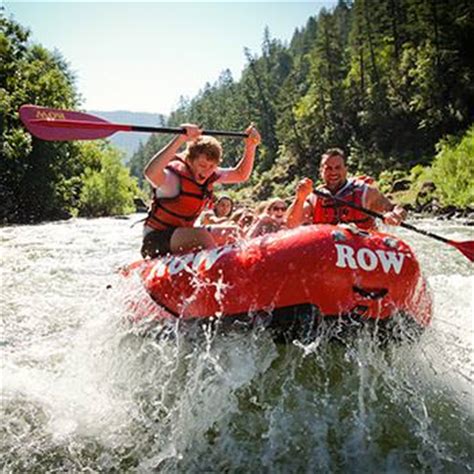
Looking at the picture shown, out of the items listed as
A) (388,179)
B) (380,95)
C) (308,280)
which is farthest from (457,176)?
(380,95)

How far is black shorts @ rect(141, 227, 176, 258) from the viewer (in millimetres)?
4309

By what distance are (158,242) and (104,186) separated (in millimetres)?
27920

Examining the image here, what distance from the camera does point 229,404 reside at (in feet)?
11.8

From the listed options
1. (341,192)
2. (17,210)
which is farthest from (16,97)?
(341,192)

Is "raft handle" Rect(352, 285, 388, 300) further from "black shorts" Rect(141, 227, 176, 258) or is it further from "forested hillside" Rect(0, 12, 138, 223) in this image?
"forested hillside" Rect(0, 12, 138, 223)

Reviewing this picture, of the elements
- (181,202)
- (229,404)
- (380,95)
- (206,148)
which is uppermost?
(380,95)

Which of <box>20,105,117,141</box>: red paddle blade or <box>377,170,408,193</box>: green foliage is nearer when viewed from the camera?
<box>20,105,117,141</box>: red paddle blade

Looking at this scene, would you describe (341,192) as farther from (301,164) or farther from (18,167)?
(301,164)

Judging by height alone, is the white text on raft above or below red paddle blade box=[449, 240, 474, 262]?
above

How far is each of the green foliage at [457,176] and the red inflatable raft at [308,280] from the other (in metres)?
15.1

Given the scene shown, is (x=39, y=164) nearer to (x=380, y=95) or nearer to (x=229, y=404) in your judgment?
(x=380, y=95)

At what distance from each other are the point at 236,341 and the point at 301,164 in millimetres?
42722

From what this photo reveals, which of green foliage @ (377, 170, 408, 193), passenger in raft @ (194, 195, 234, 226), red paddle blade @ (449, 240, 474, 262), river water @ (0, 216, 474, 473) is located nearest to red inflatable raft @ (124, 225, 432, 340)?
river water @ (0, 216, 474, 473)

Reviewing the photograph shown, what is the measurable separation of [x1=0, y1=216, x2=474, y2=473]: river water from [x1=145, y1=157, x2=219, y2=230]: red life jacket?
64 centimetres
